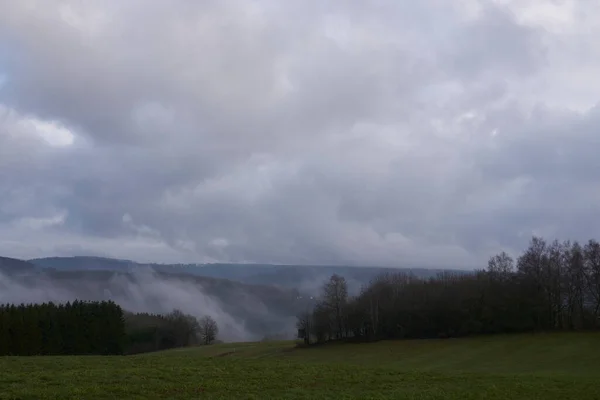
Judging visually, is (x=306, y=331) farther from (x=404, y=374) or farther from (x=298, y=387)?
(x=298, y=387)

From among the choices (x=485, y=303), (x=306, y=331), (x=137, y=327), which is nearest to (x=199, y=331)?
(x=137, y=327)

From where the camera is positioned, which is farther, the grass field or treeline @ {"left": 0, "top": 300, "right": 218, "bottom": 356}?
treeline @ {"left": 0, "top": 300, "right": 218, "bottom": 356}

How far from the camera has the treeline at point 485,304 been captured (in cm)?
7550

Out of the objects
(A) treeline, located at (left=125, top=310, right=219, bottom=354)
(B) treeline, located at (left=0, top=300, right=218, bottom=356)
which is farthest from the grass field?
(A) treeline, located at (left=125, top=310, right=219, bottom=354)

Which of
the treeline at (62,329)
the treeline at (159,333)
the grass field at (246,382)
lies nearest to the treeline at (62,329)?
the treeline at (62,329)

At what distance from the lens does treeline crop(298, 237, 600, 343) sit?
2972 inches

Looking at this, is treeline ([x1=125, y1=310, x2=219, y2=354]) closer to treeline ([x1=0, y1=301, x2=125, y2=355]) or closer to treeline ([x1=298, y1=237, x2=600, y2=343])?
treeline ([x1=0, y1=301, x2=125, y2=355])

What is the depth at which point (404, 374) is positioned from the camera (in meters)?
28.8

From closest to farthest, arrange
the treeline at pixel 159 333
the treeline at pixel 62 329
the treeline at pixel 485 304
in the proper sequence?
the treeline at pixel 62 329, the treeline at pixel 485 304, the treeline at pixel 159 333

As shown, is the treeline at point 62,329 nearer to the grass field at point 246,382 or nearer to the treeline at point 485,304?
the treeline at point 485,304

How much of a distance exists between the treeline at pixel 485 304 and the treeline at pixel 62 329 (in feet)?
91.0

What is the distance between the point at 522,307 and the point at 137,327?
78942mm

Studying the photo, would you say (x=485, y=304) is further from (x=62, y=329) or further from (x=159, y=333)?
(x=159, y=333)

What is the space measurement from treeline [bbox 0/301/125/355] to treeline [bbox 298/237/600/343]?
1092 inches
